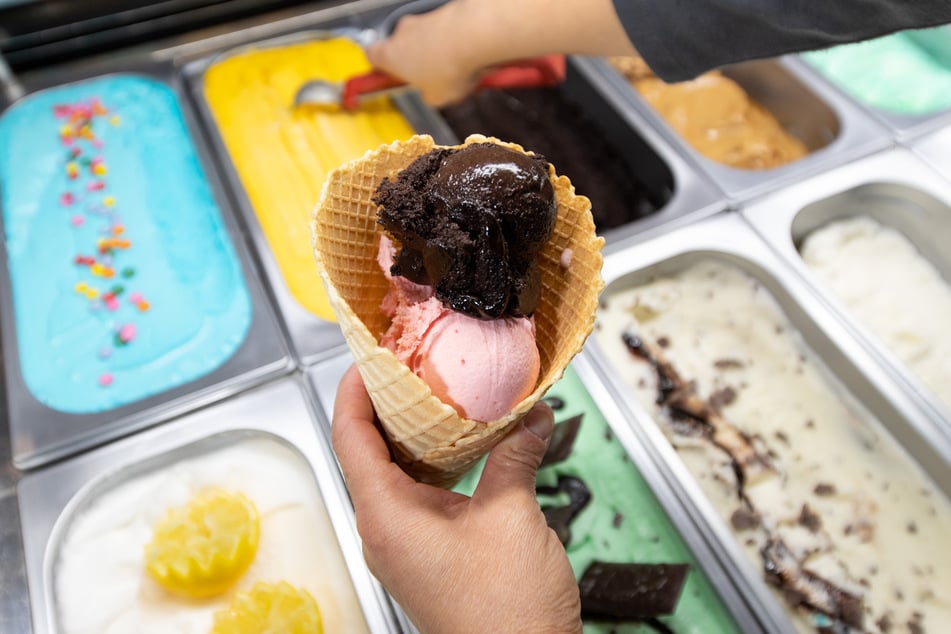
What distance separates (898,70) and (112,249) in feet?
9.56

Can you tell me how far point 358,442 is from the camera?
1.13m

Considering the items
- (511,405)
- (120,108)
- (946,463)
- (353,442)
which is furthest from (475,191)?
(120,108)

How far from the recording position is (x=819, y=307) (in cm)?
184

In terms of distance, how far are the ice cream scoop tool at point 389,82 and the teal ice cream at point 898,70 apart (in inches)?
46.8

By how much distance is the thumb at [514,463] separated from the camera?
1.05 m

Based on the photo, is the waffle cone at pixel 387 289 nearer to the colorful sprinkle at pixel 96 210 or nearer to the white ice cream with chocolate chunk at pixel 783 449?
the white ice cream with chocolate chunk at pixel 783 449

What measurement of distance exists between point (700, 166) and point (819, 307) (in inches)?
24.0

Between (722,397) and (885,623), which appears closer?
(885,623)

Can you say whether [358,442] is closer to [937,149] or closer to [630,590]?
[630,590]

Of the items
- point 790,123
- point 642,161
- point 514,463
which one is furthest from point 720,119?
point 514,463

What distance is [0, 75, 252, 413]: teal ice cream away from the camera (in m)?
1.68

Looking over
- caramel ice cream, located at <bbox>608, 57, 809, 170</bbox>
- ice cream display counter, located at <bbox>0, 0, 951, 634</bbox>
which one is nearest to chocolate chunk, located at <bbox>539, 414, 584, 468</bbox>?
ice cream display counter, located at <bbox>0, 0, 951, 634</bbox>

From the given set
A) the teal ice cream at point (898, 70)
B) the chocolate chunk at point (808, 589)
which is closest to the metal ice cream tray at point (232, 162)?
the chocolate chunk at point (808, 589)

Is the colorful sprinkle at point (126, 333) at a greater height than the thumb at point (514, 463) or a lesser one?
greater
